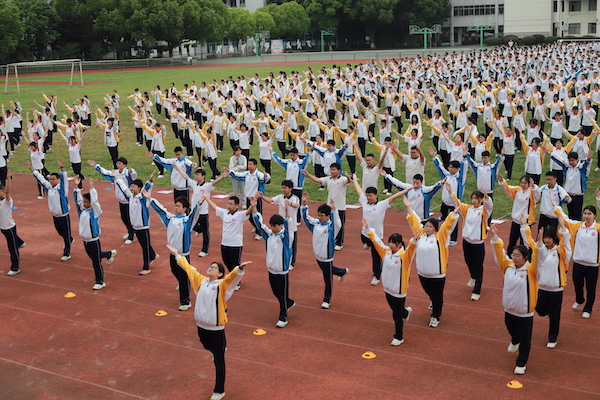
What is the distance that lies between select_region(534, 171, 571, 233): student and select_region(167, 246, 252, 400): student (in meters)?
5.81

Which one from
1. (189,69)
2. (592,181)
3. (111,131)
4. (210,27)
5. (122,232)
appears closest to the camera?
(122,232)

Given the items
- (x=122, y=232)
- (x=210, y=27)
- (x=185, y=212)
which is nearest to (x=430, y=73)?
(x=122, y=232)

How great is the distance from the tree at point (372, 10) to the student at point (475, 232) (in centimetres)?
6664

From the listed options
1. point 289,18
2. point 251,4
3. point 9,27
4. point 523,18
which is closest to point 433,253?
point 9,27

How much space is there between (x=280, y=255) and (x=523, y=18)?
7464cm

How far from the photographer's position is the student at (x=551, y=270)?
8633 millimetres

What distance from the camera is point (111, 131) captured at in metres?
21.7

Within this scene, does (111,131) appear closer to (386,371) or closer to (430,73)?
(386,371)

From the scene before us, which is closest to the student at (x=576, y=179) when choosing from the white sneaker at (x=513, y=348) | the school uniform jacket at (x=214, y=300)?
the white sneaker at (x=513, y=348)

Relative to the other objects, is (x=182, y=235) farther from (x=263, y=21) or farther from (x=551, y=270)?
(x=263, y=21)

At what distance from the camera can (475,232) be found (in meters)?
10.4

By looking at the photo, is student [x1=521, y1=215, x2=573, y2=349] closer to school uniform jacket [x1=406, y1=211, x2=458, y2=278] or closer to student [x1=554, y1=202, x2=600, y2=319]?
student [x1=554, y1=202, x2=600, y2=319]

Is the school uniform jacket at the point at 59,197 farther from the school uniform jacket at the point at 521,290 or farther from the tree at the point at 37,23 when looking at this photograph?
the tree at the point at 37,23

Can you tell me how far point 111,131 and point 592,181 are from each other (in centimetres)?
1406
